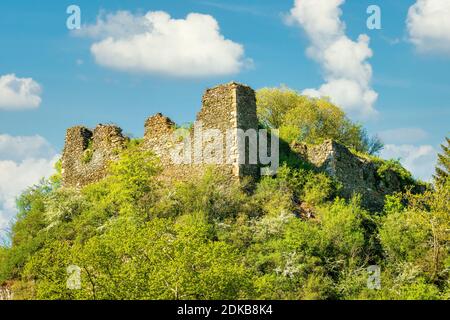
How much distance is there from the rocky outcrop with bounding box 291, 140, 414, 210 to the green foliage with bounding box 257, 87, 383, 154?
7030 mm

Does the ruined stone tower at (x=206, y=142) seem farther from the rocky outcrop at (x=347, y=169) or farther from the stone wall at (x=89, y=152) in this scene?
the rocky outcrop at (x=347, y=169)

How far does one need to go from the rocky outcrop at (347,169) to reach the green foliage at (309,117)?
7.03m

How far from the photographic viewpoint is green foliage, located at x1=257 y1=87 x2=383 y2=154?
40.5 metres

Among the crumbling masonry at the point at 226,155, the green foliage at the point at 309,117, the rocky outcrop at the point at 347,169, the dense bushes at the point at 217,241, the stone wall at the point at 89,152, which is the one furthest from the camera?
the green foliage at the point at 309,117

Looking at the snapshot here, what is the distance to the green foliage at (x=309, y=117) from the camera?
40.5 metres

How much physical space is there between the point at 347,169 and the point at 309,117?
35.0 ft

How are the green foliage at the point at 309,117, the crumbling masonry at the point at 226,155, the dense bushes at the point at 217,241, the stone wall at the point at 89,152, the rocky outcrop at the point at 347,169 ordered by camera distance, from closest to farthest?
the dense bushes at the point at 217,241 < the crumbling masonry at the point at 226,155 < the rocky outcrop at the point at 347,169 < the stone wall at the point at 89,152 < the green foliage at the point at 309,117

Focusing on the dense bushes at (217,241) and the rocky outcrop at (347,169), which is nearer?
the dense bushes at (217,241)

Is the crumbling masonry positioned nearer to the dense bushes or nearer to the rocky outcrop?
the rocky outcrop

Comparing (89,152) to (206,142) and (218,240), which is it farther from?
(218,240)

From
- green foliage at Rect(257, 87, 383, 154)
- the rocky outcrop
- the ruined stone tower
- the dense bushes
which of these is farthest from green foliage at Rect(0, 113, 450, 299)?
green foliage at Rect(257, 87, 383, 154)

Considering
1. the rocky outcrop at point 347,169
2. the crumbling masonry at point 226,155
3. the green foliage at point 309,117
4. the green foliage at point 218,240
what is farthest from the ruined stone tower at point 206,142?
the green foliage at point 309,117

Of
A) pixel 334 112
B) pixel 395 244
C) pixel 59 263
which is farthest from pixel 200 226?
pixel 334 112
